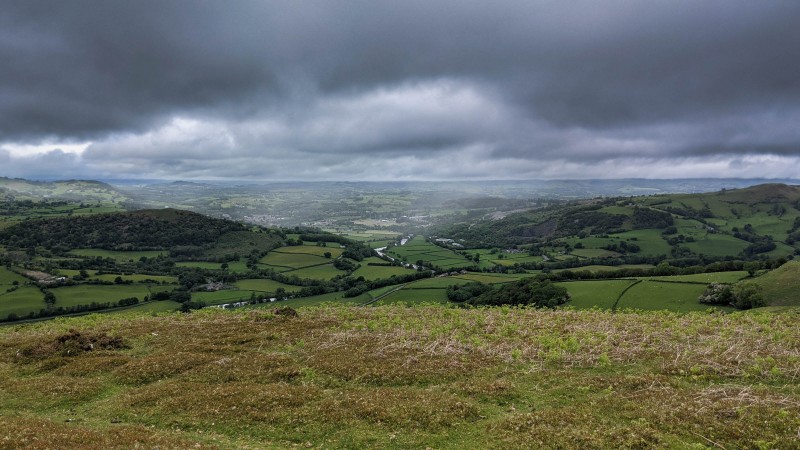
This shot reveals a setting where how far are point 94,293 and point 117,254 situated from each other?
77.1 meters

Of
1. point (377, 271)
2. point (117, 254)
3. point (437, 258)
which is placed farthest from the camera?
point (437, 258)

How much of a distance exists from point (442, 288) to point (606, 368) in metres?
88.4

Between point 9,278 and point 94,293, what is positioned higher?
point 9,278

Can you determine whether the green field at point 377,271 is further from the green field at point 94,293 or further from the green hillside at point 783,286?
the green hillside at point 783,286

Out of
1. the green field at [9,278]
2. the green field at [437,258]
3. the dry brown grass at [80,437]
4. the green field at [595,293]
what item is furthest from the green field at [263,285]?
the dry brown grass at [80,437]

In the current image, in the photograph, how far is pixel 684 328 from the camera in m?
26.1

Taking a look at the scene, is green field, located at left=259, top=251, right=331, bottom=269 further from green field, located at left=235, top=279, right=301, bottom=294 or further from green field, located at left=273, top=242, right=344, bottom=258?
green field, located at left=235, top=279, right=301, bottom=294

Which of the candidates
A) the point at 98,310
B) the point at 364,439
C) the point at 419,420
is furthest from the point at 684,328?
the point at 98,310

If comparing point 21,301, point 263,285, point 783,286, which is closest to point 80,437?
point 783,286

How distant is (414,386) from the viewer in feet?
59.9

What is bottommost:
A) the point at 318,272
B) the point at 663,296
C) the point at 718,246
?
the point at 318,272

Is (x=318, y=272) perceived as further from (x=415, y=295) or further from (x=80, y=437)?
(x=80, y=437)

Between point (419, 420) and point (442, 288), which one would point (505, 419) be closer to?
point (419, 420)

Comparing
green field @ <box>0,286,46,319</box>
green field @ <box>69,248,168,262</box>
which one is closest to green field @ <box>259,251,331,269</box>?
green field @ <box>69,248,168,262</box>
